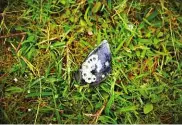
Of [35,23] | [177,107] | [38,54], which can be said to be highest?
[35,23]

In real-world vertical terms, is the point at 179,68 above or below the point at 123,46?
below

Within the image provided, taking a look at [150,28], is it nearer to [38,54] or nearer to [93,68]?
[93,68]

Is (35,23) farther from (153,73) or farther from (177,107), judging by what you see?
(177,107)

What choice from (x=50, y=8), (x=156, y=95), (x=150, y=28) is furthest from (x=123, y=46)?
(x=50, y=8)
